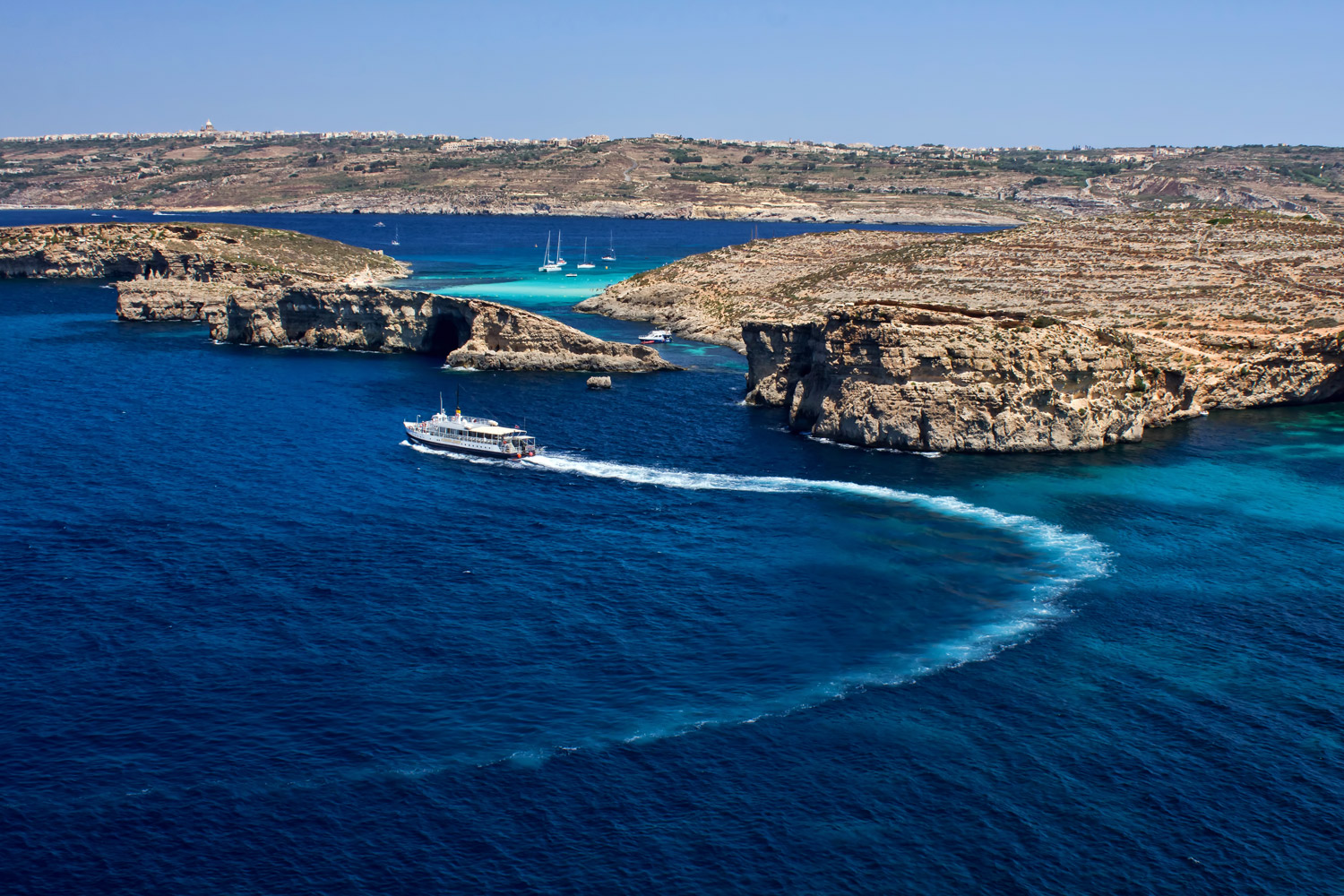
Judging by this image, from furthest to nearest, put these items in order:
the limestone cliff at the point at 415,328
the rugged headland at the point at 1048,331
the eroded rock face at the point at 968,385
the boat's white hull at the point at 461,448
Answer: the limestone cliff at the point at 415,328 → the rugged headland at the point at 1048,331 → the boat's white hull at the point at 461,448 → the eroded rock face at the point at 968,385

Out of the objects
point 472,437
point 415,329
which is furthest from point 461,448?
point 415,329

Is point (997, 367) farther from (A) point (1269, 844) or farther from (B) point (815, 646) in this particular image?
(A) point (1269, 844)

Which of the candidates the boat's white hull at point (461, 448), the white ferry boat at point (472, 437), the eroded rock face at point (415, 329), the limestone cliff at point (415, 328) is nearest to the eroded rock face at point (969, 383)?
the white ferry boat at point (472, 437)

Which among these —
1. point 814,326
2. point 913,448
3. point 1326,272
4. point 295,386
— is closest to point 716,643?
point 913,448

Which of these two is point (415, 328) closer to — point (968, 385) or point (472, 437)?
point (472, 437)

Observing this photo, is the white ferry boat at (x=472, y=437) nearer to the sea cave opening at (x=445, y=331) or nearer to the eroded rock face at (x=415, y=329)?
the eroded rock face at (x=415, y=329)
